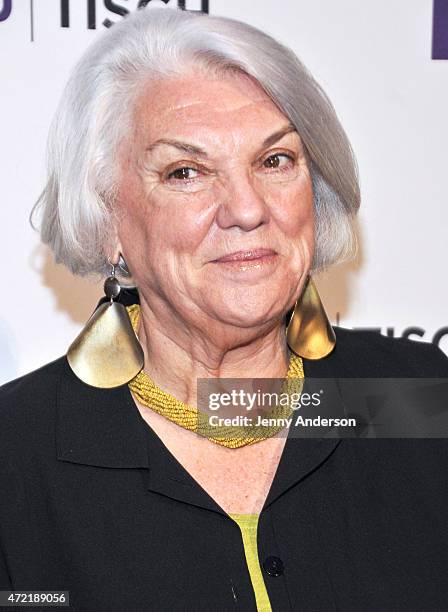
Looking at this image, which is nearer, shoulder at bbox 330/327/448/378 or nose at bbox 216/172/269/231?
nose at bbox 216/172/269/231

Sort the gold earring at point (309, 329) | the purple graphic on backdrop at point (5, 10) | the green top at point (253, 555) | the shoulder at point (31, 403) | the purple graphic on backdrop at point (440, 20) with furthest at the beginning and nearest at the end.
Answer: the purple graphic on backdrop at point (440, 20)
the purple graphic on backdrop at point (5, 10)
the gold earring at point (309, 329)
the shoulder at point (31, 403)
the green top at point (253, 555)

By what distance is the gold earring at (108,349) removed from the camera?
5.39ft

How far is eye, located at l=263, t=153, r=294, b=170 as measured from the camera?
153 centimetres

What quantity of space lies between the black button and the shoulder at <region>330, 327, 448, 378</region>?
0.41 metres

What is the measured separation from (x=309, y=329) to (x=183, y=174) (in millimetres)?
401

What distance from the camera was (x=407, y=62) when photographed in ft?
6.78

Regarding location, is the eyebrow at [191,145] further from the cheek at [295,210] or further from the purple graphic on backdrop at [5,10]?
the purple graphic on backdrop at [5,10]

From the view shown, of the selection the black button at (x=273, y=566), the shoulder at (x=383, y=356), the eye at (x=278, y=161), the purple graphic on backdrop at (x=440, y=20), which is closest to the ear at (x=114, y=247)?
the eye at (x=278, y=161)

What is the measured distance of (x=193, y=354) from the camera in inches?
64.4

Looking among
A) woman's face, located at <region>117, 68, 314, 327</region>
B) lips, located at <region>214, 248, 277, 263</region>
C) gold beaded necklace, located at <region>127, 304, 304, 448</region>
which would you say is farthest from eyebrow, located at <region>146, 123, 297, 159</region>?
gold beaded necklace, located at <region>127, 304, 304, 448</region>

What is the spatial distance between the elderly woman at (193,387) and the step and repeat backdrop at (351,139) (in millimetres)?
301

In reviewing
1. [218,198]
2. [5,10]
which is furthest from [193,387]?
[5,10]

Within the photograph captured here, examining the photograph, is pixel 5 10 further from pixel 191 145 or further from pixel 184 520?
pixel 184 520

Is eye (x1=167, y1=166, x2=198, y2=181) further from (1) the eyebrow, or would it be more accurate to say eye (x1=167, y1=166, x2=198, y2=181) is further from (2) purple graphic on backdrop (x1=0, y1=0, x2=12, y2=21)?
(2) purple graphic on backdrop (x1=0, y1=0, x2=12, y2=21)
